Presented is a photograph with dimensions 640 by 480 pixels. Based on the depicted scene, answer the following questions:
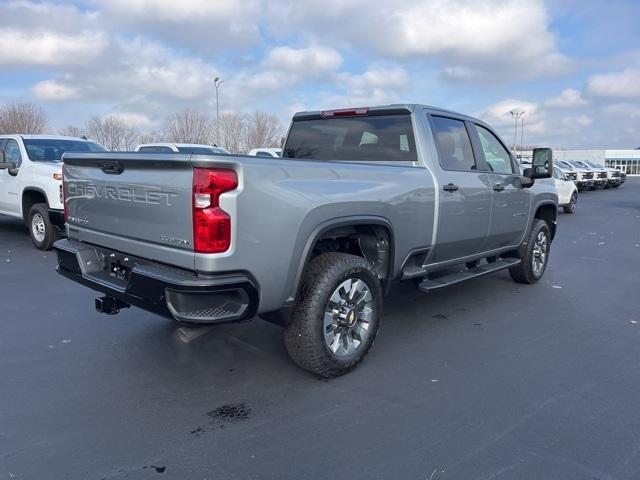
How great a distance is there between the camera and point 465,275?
4977 millimetres

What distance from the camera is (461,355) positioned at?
13.6ft

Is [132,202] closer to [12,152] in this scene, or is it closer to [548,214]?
[548,214]

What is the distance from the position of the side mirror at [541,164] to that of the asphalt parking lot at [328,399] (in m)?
1.42

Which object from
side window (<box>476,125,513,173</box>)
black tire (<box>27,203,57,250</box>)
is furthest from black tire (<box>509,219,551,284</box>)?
black tire (<box>27,203,57,250</box>)

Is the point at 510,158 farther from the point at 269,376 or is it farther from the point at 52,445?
the point at 52,445

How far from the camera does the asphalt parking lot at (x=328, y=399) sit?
2.69m

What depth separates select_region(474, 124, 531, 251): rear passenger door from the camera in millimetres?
5316

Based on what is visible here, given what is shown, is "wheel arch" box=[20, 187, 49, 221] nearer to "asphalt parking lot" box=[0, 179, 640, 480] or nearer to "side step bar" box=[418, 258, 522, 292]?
"asphalt parking lot" box=[0, 179, 640, 480]

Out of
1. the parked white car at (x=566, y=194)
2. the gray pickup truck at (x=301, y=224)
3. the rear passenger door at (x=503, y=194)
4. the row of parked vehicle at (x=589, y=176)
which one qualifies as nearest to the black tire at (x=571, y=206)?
the parked white car at (x=566, y=194)

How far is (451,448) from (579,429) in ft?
2.70

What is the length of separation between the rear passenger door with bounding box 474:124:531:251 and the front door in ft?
24.5

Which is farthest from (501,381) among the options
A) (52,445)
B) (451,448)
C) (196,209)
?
(52,445)

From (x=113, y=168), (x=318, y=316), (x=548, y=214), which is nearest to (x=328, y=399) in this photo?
(x=318, y=316)

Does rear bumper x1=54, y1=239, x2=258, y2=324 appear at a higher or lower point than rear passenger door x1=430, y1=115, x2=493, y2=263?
lower
